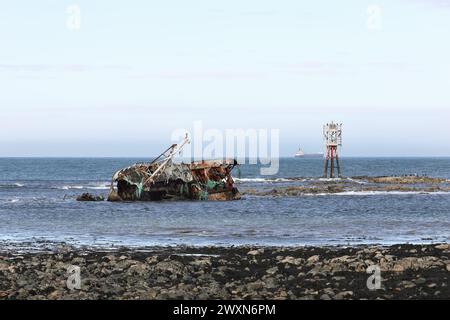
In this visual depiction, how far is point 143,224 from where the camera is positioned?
38.2 metres

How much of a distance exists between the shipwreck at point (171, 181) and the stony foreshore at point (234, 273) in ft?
92.5

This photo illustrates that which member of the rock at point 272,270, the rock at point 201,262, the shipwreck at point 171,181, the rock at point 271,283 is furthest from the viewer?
the shipwreck at point 171,181

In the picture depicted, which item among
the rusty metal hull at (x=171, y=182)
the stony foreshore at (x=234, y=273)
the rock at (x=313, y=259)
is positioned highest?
the rusty metal hull at (x=171, y=182)

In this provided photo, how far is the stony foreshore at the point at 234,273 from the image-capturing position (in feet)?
57.5

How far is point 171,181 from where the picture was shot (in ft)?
181

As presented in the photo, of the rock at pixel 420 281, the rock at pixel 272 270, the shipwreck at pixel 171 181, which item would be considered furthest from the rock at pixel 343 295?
the shipwreck at pixel 171 181

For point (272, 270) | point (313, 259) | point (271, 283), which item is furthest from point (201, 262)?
point (271, 283)

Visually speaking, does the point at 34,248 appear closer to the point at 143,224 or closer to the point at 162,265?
the point at 162,265

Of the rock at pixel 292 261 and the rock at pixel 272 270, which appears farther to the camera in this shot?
the rock at pixel 292 261

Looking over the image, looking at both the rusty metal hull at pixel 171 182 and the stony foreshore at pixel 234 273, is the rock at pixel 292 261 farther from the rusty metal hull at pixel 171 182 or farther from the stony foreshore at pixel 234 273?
the rusty metal hull at pixel 171 182

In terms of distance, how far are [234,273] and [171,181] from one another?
35.0 meters

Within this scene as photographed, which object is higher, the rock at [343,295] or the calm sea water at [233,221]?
the rock at [343,295]

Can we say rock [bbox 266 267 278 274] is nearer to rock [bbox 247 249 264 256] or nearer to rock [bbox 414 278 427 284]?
rock [bbox 247 249 264 256]

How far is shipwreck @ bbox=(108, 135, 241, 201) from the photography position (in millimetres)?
54156
